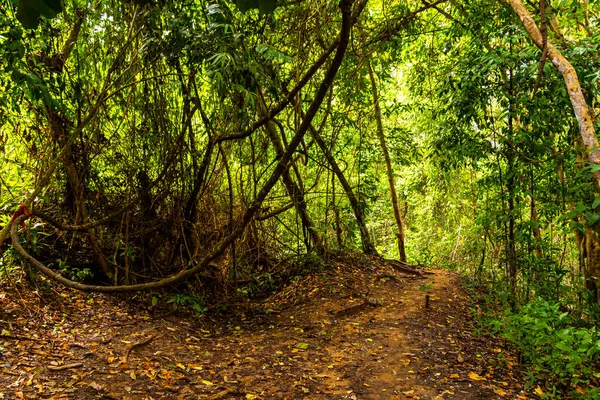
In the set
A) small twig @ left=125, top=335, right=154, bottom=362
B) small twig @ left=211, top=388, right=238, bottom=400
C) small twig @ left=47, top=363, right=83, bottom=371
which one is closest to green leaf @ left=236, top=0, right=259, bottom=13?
small twig @ left=211, top=388, right=238, bottom=400

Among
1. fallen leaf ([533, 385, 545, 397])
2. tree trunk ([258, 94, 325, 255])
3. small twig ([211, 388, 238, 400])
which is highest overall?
tree trunk ([258, 94, 325, 255])

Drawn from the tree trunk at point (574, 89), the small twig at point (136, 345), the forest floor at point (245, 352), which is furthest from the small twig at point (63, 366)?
the tree trunk at point (574, 89)

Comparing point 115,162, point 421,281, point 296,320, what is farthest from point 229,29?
point 421,281

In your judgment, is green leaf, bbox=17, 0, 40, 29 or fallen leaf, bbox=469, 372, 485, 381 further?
fallen leaf, bbox=469, 372, 485, 381

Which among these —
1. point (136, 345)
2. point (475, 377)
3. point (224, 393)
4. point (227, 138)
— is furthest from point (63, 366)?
point (475, 377)

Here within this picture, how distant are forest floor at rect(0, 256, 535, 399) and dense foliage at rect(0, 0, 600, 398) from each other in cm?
40

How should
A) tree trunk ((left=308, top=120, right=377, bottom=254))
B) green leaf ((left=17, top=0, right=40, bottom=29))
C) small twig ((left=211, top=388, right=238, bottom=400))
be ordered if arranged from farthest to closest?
tree trunk ((left=308, top=120, right=377, bottom=254))
small twig ((left=211, top=388, right=238, bottom=400))
green leaf ((left=17, top=0, right=40, bottom=29))

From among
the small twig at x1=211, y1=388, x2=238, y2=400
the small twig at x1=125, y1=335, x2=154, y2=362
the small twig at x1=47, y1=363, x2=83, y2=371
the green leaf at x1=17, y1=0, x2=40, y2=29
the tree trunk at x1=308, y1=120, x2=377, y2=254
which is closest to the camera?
the green leaf at x1=17, y1=0, x2=40, y2=29

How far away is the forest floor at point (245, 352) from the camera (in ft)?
10.1

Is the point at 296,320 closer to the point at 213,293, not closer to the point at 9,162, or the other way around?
the point at 213,293

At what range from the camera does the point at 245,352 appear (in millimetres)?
4004

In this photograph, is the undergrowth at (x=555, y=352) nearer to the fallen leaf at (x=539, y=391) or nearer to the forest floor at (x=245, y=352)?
the fallen leaf at (x=539, y=391)

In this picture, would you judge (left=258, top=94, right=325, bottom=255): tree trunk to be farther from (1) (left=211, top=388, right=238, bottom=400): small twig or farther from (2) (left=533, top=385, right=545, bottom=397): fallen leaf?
(2) (left=533, top=385, right=545, bottom=397): fallen leaf

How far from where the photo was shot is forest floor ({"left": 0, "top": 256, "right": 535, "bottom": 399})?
121 inches
